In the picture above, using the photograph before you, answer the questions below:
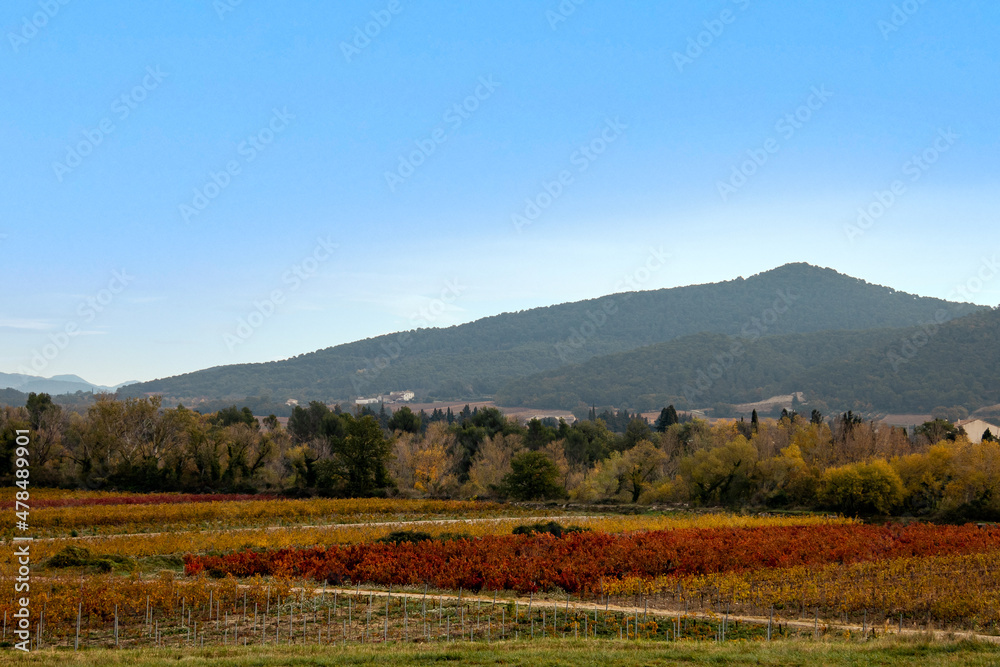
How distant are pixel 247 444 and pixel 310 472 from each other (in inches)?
354

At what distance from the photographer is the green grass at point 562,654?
1549 centimetres

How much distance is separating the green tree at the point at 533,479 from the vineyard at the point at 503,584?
728 inches

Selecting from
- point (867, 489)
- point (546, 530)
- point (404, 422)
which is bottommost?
point (546, 530)

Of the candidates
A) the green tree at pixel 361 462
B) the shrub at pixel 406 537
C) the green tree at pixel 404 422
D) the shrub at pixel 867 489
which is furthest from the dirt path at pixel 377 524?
the green tree at pixel 404 422

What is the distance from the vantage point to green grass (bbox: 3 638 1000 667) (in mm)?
15492

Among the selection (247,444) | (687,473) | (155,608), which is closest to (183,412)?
(247,444)

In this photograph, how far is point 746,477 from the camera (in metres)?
54.2

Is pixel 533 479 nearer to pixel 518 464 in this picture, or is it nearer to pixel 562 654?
pixel 518 464

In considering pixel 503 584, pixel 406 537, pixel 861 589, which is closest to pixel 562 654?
pixel 503 584

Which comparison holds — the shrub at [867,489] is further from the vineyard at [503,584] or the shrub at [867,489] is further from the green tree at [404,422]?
the green tree at [404,422]

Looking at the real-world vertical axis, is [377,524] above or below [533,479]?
below

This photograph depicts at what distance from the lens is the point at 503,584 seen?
81.0 ft

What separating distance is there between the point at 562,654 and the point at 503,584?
344 inches

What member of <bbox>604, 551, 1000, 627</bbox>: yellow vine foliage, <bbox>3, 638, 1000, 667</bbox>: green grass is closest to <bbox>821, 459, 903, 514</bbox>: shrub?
<bbox>604, 551, 1000, 627</bbox>: yellow vine foliage
